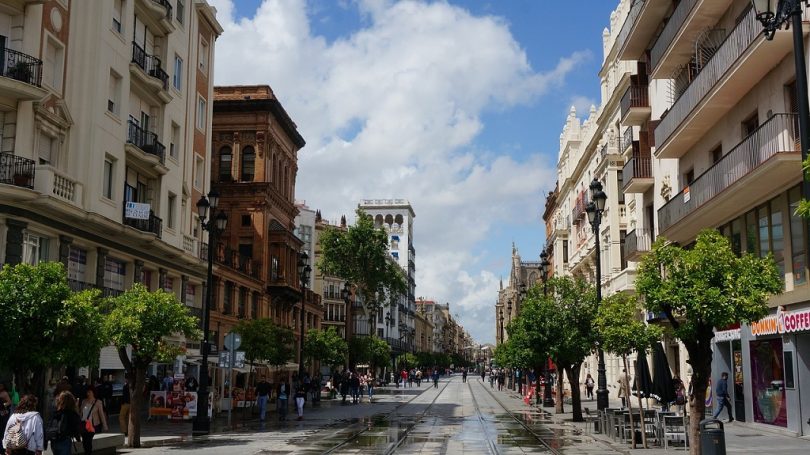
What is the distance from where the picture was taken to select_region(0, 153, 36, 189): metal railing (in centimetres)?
2403

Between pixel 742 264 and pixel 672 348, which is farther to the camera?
pixel 672 348

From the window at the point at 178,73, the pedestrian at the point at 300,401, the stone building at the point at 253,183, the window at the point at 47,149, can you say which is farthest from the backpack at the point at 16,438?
the stone building at the point at 253,183

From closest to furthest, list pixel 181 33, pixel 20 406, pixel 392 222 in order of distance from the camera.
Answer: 1. pixel 20 406
2. pixel 181 33
3. pixel 392 222

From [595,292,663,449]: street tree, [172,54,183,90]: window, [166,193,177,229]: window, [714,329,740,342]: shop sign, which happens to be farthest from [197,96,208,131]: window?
[595,292,663,449]: street tree

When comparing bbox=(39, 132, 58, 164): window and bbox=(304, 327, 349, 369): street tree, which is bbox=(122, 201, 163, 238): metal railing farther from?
bbox=(304, 327, 349, 369): street tree

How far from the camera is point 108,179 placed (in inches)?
1236

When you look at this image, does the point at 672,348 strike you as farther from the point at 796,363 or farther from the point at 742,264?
the point at 742,264

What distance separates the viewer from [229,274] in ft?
162

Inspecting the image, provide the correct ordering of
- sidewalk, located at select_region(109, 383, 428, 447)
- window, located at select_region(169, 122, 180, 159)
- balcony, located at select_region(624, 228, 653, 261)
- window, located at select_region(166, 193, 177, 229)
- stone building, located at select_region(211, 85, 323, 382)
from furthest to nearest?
stone building, located at select_region(211, 85, 323, 382)
window, located at select_region(169, 122, 180, 159)
window, located at select_region(166, 193, 177, 229)
balcony, located at select_region(624, 228, 653, 261)
sidewalk, located at select_region(109, 383, 428, 447)

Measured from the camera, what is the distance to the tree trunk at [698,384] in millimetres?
15352

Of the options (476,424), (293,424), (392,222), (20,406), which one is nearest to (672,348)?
(476,424)

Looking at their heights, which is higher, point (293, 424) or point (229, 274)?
point (229, 274)

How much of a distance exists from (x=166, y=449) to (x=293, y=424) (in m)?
10.2

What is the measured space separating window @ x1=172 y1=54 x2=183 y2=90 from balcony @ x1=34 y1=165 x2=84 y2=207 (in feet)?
39.7
